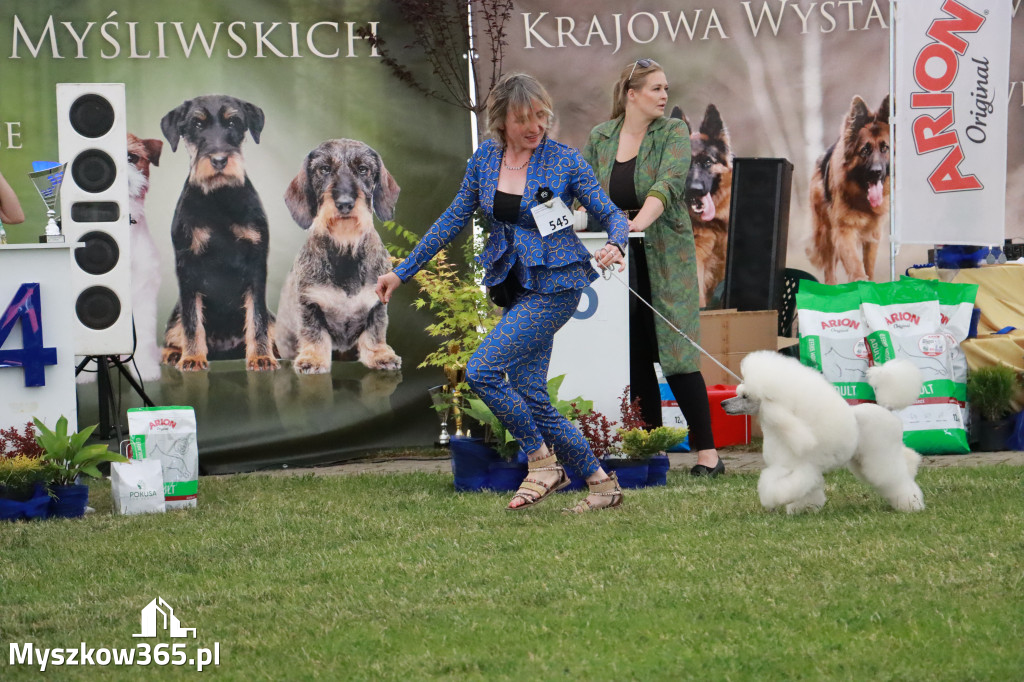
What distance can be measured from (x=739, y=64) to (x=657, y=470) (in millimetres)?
2742

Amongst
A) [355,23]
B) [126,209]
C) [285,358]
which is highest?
[355,23]

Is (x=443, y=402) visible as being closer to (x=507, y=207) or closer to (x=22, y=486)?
(x=507, y=207)

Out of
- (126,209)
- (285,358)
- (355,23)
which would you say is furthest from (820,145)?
(126,209)

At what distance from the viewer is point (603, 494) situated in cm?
471

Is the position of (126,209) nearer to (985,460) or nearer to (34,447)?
(34,447)

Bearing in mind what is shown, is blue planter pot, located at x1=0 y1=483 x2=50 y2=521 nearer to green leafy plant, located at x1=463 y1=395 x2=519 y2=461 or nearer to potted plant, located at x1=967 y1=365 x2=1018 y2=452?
green leafy plant, located at x1=463 y1=395 x2=519 y2=461

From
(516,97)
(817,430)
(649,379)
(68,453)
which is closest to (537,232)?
(516,97)

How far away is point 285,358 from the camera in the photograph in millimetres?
6996

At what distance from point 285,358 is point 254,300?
370 mm

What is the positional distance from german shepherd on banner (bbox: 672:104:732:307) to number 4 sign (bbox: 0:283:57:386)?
3569mm

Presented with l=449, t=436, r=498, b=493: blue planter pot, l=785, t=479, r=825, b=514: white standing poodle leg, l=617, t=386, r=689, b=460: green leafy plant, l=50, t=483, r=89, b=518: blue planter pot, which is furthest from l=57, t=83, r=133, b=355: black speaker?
l=785, t=479, r=825, b=514: white standing poodle leg

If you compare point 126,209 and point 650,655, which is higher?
point 126,209

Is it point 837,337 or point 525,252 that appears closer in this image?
point 525,252

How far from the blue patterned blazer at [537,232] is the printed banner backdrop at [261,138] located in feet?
7.91
